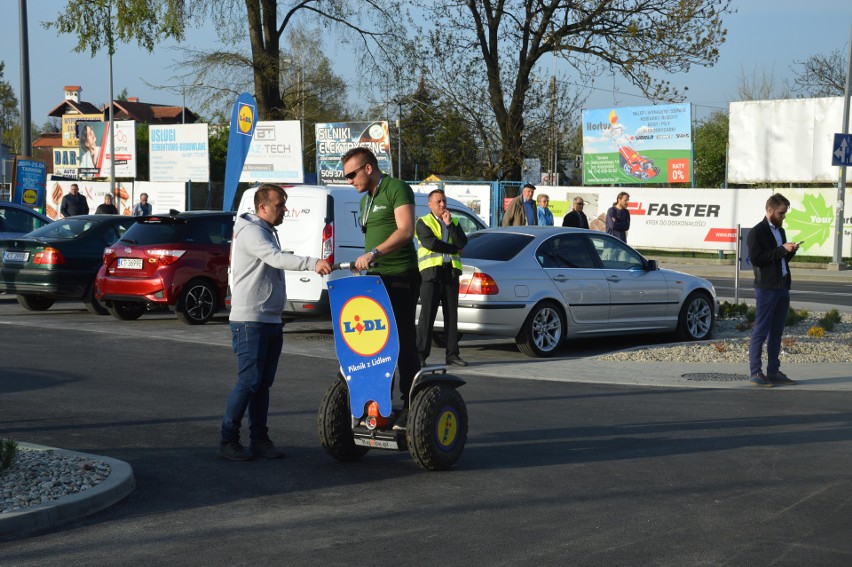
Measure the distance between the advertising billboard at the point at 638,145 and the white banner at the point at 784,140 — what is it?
5.70ft

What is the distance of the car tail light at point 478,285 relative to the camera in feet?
42.3

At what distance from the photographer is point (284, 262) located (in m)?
7.23

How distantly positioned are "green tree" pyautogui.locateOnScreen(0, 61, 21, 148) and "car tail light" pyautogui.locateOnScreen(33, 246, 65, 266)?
89.9 m

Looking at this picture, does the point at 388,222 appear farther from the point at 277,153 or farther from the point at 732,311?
the point at 277,153

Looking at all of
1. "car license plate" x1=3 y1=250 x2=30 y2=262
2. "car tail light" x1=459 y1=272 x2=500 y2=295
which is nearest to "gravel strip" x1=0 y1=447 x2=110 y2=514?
"car tail light" x1=459 y1=272 x2=500 y2=295

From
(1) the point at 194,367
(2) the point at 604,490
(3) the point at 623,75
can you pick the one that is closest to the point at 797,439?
(2) the point at 604,490

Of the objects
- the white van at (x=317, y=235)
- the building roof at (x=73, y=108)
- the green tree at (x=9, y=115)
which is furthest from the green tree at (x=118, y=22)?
the building roof at (x=73, y=108)

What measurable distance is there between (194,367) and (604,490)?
634 cm

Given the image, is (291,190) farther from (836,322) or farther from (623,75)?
(623,75)

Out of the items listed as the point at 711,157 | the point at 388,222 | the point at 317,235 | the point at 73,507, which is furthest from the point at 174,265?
the point at 711,157

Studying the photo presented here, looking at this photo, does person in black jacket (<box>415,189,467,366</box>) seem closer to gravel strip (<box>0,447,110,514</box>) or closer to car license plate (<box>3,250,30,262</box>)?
gravel strip (<box>0,447,110,514</box>)

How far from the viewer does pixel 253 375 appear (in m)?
7.41

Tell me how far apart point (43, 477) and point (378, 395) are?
203 cm

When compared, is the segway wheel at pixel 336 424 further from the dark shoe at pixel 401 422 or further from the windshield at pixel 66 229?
the windshield at pixel 66 229
